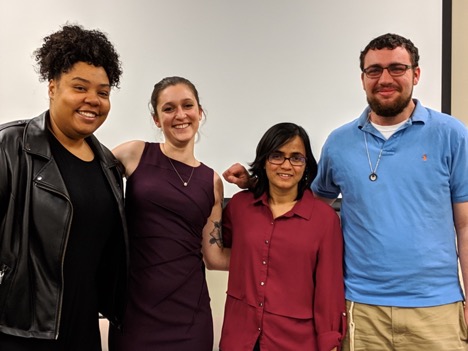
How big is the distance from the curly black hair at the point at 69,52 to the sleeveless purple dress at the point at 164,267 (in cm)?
47

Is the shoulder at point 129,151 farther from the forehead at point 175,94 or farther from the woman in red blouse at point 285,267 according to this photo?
the woman in red blouse at point 285,267

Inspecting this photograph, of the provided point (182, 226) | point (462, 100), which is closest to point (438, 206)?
point (182, 226)

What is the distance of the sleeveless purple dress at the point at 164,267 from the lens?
63.1 inches

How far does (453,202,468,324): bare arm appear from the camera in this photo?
1573 millimetres

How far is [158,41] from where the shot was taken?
2.43 metres

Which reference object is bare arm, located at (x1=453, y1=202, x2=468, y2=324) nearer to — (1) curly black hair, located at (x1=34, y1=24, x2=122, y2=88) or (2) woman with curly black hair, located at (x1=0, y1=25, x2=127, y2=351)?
(2) woman with curly black hair, located at (x1=0, y1=25, x2=127, y2=351)

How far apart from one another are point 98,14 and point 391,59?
1643mm

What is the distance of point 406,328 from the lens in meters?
1.54

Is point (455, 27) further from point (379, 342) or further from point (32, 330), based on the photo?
point (32, 330)

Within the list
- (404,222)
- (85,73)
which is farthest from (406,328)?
(85,73)

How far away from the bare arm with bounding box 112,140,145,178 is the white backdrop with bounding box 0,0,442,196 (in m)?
0.70

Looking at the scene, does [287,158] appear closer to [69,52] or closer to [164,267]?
[164,267]

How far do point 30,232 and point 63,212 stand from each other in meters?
0.10

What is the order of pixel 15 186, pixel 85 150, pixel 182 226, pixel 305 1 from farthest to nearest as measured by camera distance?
pixel 305 1 < pixel 182 226 < pixel 85 150 < pixel 15 186
